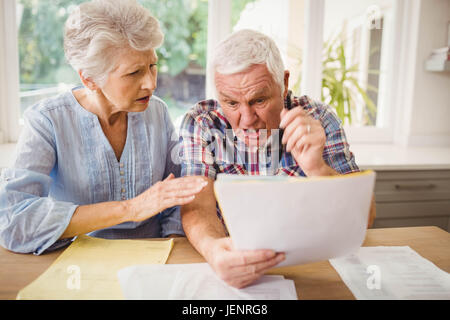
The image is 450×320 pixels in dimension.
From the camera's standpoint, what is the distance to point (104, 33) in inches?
45.9

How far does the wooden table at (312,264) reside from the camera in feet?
2.80

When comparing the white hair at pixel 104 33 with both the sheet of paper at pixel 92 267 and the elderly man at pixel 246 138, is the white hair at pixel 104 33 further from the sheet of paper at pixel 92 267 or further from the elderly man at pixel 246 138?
the sheet of paper at pixel 92 267

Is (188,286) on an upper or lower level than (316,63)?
lower

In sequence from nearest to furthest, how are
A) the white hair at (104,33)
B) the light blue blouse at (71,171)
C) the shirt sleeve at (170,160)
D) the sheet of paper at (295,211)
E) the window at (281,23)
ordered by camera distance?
the sheet of paper at (295,211), the light blue blouse at (71,171), the white hair at (104,33), the shirt sleeve at (170,160), the window at (281,23)

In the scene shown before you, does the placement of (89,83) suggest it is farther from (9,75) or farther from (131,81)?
(9,75)

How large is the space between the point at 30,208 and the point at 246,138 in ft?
2.24

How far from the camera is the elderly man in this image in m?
0.94

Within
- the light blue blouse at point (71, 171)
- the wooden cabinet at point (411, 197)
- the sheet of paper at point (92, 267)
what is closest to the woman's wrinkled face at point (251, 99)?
the light blue blouse at point (71, 171)

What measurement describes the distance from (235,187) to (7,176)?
738mm

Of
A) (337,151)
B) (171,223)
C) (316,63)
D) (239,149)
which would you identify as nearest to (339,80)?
(316,63)

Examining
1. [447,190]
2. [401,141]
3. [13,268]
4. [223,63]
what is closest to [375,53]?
[401,141]

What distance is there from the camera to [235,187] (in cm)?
69

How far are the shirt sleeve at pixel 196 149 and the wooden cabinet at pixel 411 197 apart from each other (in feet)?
4.15

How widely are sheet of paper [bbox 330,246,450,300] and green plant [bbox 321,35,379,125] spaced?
1.90 m
